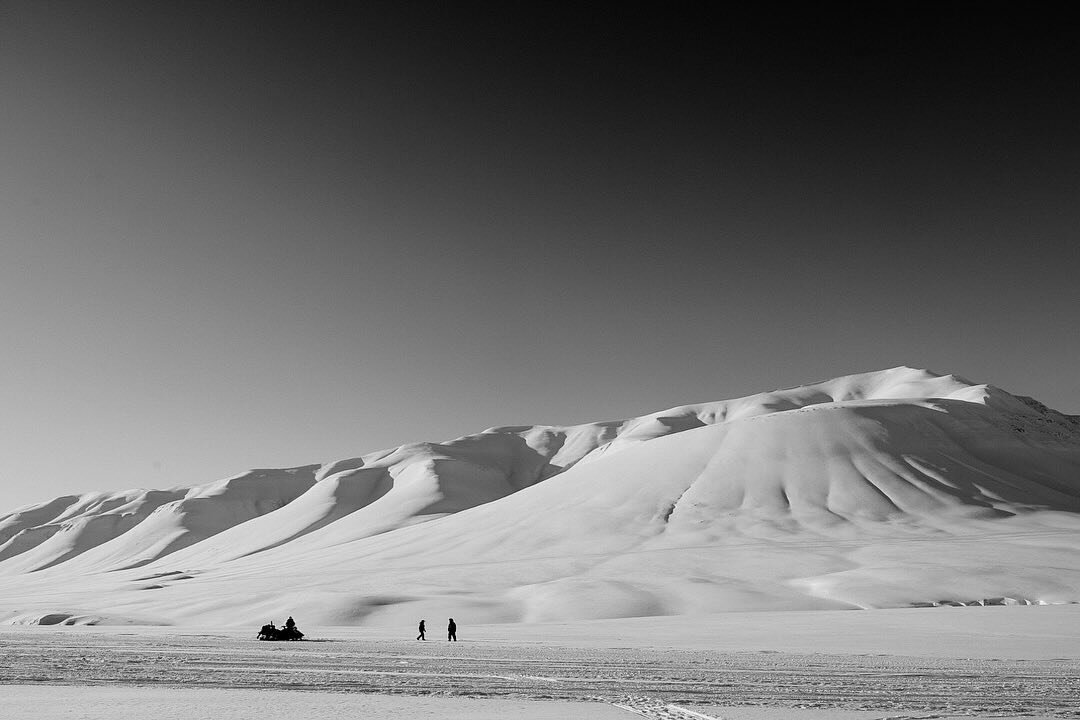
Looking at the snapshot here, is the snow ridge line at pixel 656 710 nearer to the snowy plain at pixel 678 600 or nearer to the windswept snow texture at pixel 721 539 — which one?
the snowy plain at pixel 678 600

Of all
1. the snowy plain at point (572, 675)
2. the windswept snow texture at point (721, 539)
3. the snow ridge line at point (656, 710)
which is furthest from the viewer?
the windswept snow texture at point (721, 539)

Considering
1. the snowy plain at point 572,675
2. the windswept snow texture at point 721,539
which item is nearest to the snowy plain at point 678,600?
the snowy plain at point 572,675

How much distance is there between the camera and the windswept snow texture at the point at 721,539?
198 ft

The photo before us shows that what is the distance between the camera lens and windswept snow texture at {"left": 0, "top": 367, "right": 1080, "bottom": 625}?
198 ft

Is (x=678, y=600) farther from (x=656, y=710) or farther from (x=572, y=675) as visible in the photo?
(x=656, y=710)

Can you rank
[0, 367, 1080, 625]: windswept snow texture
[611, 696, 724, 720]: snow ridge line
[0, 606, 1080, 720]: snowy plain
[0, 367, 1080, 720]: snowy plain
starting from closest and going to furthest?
[611, 696, 724, 720]: snow ridge line → [0, 606, 1080, 720]: snowy plain → [0, 367, 1080, 720]: snowy plain → [0, 367, 1080, 625]: windswept snow texture

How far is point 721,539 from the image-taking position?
307 ft

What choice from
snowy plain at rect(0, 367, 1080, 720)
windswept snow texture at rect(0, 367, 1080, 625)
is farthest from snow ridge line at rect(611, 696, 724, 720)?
windswept snow texture at rect(0, 367, 1080, 625)

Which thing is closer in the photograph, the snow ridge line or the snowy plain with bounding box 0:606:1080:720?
the snow ridge line

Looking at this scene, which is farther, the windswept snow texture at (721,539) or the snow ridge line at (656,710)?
the windswept snow texture at (721,539)

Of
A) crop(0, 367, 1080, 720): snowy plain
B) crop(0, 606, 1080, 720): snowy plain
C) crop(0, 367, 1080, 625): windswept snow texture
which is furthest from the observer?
crop(0, 367, 1080, 625): windswept snow texture

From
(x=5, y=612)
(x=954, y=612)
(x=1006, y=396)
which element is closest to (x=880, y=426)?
(x=1006, y=396)

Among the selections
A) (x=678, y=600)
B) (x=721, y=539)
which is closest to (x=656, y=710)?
(x=678, y=600)

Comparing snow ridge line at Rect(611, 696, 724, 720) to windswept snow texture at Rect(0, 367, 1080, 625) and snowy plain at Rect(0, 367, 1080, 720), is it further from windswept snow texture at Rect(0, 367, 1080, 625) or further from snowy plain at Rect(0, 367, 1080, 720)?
windswept snow texture at Rect(0, 367, 1080, 625)
